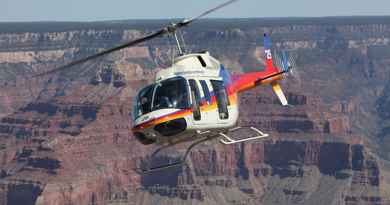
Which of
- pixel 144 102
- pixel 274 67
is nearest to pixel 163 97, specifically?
pixel 144 102

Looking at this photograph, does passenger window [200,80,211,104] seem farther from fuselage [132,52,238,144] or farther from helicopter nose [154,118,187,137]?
helicopter nose [154,118,187,137]

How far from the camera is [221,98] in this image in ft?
252

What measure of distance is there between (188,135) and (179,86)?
103 inches

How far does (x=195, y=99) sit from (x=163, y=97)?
5.85ft

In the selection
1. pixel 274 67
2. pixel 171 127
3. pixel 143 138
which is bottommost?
pixel 143 138

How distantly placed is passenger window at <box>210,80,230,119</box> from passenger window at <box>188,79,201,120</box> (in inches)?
72.3

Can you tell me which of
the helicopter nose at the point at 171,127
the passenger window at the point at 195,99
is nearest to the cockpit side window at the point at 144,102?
the helicopter nose at the point at 171,127

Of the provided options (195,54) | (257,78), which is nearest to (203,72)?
(195,54)

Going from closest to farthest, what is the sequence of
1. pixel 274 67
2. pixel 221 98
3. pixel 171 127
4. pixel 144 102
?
1. pixel 171 127
2. pixel 144 102
3. pixel 221 98
4. pixel 274 67

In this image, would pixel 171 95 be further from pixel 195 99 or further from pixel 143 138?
pixel 143 138

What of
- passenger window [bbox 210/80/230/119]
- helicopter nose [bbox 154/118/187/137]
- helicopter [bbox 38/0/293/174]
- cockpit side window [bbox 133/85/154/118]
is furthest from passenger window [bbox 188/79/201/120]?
cockpit side window [bbox 133/85/154/118]

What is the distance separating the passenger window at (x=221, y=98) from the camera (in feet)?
250

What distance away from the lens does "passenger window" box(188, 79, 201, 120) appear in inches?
2904

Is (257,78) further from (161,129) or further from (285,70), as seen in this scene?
(161,129)
